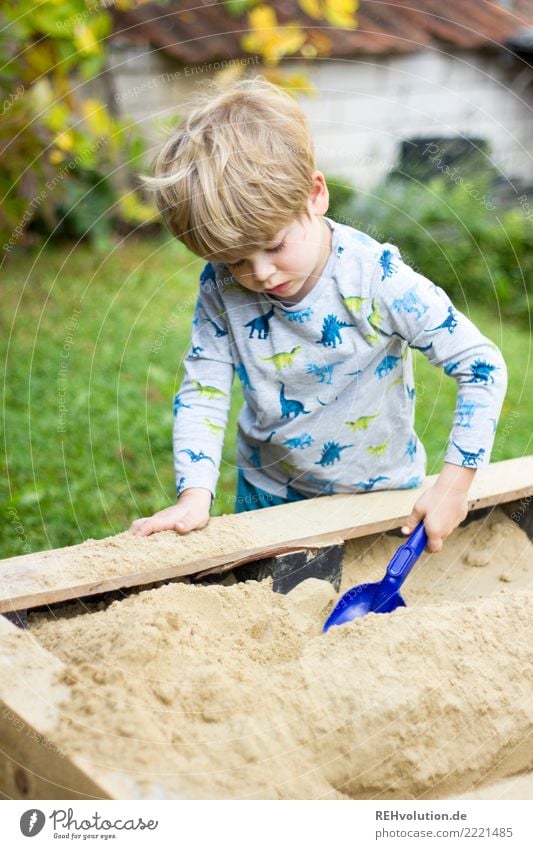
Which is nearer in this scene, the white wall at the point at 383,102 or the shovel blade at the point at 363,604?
the shovel blade at the point at 363,604

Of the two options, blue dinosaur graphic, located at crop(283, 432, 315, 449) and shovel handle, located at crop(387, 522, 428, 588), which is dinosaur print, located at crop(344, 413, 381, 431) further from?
shovel handle, located at crop(387, 522, 428, 588)

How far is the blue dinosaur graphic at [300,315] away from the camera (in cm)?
207

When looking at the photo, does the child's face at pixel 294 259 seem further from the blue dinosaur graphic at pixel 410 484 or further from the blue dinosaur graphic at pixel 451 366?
the blue dinosaur graphic at pixel 410 484

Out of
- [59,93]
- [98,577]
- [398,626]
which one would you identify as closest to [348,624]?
[398,626]

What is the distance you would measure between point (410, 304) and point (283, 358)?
1.09 feet

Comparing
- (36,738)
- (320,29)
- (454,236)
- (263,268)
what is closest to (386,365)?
(263,268)

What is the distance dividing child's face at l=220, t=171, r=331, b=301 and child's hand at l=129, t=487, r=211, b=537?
0.47 meters

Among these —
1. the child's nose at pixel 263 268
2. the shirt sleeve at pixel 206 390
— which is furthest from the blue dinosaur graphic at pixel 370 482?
the child's nose at pixel 263 268

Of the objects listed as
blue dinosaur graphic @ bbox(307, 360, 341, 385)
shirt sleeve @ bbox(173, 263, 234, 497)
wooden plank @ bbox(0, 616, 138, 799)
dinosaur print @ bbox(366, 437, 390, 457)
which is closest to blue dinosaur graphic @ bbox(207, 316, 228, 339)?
shirt sleeve @ bbox(173, 263, 234, 497)

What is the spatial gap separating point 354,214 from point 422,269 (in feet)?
1.78

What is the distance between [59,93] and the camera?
378 centimetres

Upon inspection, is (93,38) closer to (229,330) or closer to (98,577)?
(229,330)

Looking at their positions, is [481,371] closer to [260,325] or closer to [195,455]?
[260,325]
